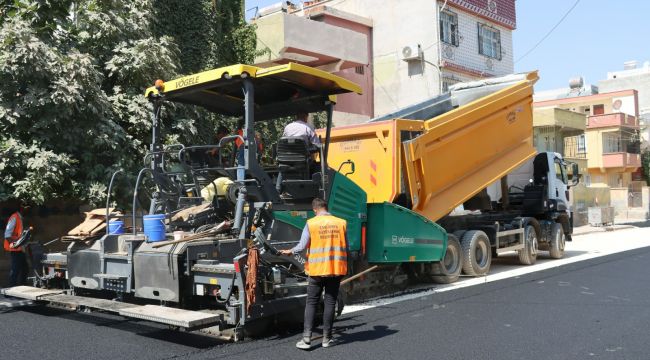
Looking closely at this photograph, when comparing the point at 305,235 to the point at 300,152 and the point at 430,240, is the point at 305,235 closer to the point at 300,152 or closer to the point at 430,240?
the point at 300,152

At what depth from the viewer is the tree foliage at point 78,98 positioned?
30.3 ft

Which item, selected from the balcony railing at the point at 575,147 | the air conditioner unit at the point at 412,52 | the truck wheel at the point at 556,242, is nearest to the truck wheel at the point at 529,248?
the truck wheel at the point at 556,242

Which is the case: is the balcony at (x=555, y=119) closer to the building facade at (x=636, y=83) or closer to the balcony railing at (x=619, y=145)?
the balcony railing at (x=619, y=145)

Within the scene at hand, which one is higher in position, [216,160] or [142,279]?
[216,160]

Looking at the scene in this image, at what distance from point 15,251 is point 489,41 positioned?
22.0 metres

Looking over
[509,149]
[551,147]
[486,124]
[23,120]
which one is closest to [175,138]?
[23,120]

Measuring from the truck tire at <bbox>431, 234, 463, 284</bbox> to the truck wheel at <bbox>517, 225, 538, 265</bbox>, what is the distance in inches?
104

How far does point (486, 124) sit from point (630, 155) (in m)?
34.6

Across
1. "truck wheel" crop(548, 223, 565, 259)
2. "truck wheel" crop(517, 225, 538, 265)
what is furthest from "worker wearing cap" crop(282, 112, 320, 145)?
"truck wheel" crop(548, 223, 565, 259)

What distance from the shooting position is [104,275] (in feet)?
21.0

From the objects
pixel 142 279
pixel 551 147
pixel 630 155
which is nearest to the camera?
pixel 142 279

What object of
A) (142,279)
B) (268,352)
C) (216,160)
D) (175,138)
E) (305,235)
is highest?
(175,138)

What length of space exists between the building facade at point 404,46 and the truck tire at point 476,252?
36.8 feet

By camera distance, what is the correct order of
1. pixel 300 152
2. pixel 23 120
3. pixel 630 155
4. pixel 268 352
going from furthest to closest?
pixel 630 155, pixel 23 120, pixel 300 152, pixel 268 352
